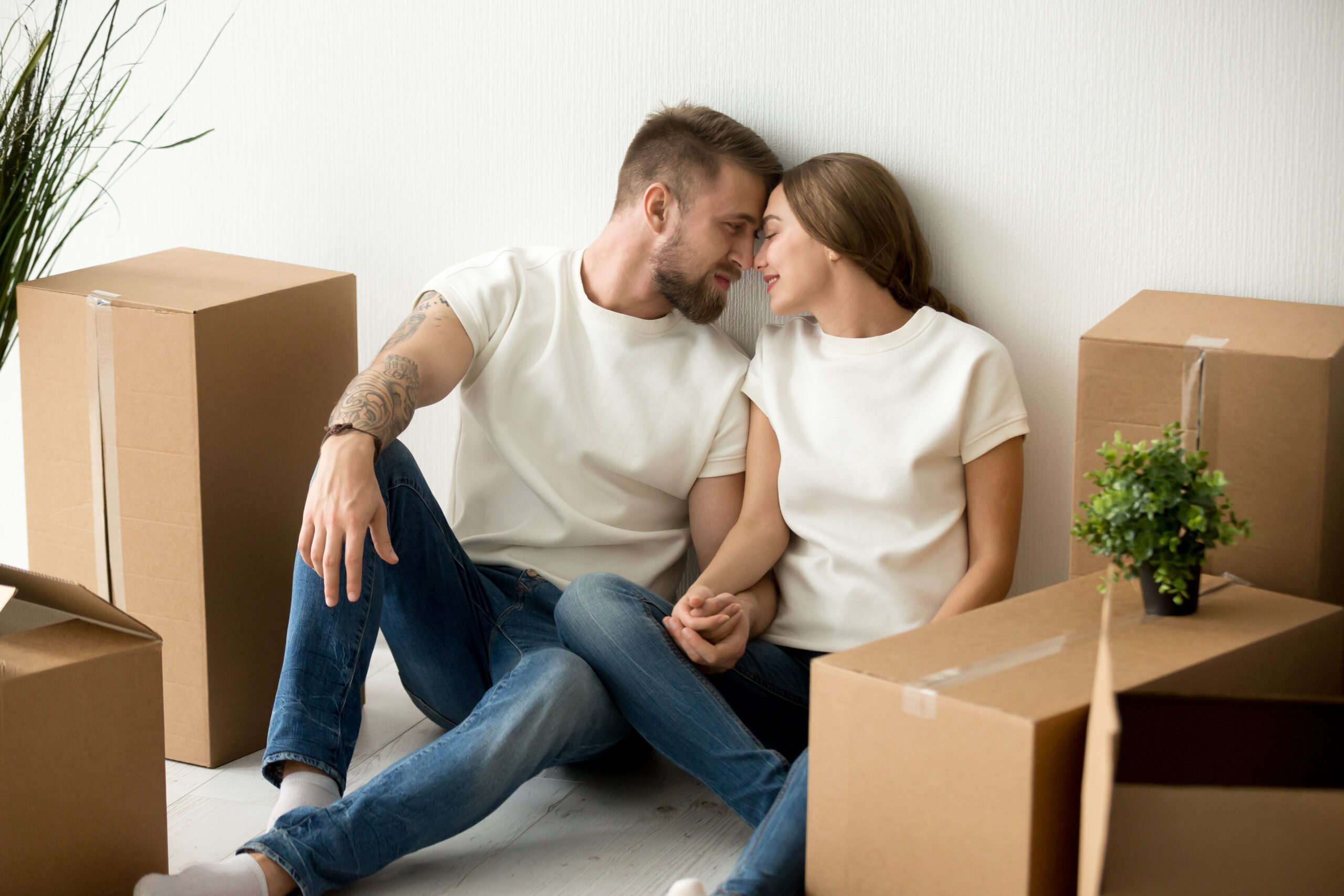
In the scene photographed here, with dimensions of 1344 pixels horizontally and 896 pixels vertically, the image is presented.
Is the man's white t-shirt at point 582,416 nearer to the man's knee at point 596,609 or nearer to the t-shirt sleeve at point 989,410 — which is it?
the man's knee at point 596,609

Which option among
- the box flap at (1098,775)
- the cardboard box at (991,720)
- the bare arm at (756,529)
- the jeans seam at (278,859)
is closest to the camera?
the box flap at (1098,775)

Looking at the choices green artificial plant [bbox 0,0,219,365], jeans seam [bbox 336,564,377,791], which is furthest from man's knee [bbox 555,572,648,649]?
green artificial plant [bbox 0,0,219,365]

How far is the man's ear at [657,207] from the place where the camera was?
1.70 meters

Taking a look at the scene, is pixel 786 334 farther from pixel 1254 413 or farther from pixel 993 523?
pixel 1254 413

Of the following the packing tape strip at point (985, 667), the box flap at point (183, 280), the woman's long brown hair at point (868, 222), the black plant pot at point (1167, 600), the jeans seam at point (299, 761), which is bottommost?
the jeans seam at point (299, 761)

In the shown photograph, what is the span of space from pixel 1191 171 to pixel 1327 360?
36 cm

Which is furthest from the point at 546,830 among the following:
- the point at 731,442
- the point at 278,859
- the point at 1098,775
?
the point at 1098,775

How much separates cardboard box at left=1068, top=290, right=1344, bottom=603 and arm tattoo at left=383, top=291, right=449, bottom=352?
0.87 m

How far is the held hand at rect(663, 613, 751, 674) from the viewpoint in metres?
1.46

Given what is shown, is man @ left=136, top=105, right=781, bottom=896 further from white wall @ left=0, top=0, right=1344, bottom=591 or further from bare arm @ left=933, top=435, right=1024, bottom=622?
bare arm @ left=933, top=435, right=1024, bottom=622

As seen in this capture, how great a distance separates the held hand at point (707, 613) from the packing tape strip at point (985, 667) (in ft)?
1.31

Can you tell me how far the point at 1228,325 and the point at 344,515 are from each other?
1065 mm

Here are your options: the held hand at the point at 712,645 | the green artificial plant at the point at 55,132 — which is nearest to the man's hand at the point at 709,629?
the held hand at the point at 712,645

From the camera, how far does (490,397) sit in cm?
172
